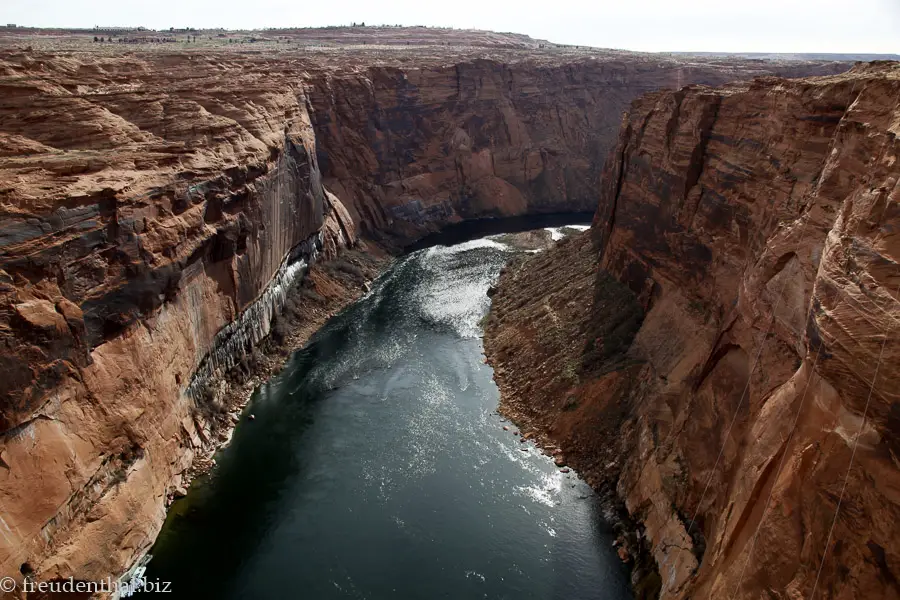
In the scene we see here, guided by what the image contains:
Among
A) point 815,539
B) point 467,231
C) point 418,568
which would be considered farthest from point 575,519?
point 467,231

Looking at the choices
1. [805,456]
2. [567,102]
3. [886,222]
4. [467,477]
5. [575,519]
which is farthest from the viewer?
[567,102]

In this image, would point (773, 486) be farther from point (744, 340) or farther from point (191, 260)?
point (191, 260)

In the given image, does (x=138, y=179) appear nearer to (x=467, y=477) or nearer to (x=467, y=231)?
(x=467, y=477)

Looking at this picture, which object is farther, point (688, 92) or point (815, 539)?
point (688, 92)

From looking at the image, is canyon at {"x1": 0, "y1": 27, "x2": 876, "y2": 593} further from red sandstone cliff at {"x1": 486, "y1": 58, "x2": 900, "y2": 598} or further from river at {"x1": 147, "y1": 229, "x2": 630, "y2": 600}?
river at {"x1": 147, "y1": 229, "x2": 630, "y2": 600}

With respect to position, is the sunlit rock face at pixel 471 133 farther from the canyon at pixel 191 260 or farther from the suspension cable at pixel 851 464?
the suspension cable at pixel 851 464

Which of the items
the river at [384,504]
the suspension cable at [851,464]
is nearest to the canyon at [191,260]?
the suspension cable at [851,464]

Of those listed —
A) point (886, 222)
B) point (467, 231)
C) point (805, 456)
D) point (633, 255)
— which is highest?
point (886, 222)
